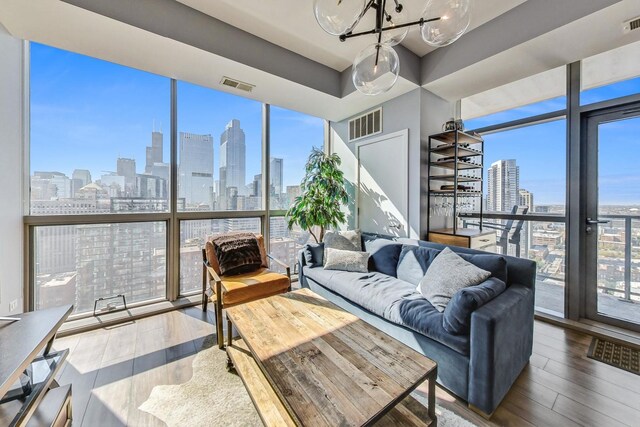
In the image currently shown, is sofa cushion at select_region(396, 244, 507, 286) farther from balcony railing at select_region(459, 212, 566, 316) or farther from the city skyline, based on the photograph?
the city skyline

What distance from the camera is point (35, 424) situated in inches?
48.1

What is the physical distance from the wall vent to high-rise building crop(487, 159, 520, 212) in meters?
1.64

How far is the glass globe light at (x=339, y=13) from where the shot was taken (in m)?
1.30

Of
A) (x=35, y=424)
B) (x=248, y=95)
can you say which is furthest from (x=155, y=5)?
(x=35, y=424)

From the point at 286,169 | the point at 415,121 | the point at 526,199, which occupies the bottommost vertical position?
the point at 526,199

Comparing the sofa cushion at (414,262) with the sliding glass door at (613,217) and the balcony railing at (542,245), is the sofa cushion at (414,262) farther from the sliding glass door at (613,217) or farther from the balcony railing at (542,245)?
the sliding glass door at (613,217)

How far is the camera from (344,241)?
3.32 meters

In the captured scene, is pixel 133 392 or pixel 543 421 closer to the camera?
pixel 543 421

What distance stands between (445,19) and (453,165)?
2163 millimetres

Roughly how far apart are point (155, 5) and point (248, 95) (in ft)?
4.41

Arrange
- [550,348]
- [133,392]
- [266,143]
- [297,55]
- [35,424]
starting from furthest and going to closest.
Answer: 1. [266,143]
2. [297,55]
3. [550,348]
4. [133,392]
5. [35,424]

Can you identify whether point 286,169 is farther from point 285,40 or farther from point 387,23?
point 387,23

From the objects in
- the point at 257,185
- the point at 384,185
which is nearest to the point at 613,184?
the point at 384,185

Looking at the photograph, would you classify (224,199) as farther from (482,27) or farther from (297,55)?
(482,27)
